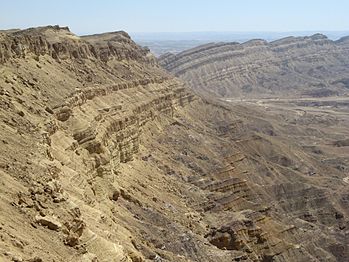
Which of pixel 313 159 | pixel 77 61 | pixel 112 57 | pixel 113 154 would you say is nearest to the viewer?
pixel 113 154

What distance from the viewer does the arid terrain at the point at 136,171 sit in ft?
76.2

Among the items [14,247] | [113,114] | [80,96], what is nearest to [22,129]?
[14,247]

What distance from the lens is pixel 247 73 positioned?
581ft

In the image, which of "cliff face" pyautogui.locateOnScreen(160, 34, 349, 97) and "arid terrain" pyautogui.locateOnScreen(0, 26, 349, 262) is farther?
"cliff face" pyautogui.locateOnScreen(160, 34, 349, 97)

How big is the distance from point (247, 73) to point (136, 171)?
133 meters

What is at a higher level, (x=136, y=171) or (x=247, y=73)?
(x=136, y=171)

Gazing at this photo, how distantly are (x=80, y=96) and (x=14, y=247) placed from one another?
2955 cm

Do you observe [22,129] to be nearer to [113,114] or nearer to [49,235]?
[49,235]

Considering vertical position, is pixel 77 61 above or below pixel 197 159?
above

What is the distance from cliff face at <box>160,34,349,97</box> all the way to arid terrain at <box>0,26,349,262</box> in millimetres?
68217

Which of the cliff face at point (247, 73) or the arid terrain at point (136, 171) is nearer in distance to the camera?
the arid terrain at point (136, 171)

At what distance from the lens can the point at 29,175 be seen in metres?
24.0

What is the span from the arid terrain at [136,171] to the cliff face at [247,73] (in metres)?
68.2

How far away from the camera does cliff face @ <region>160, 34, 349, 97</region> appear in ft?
532
